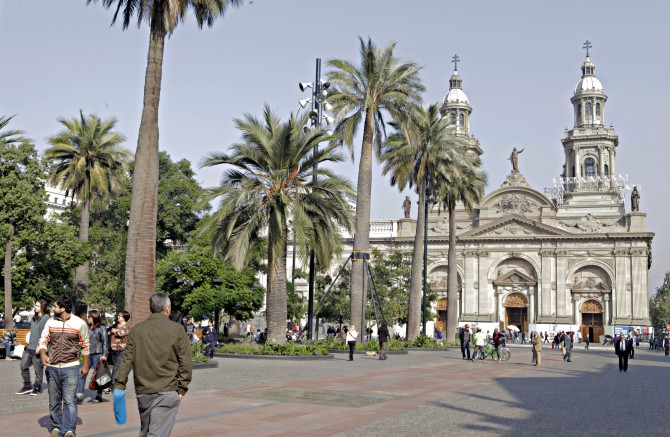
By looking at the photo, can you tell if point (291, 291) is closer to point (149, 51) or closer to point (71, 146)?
point (71, 146)

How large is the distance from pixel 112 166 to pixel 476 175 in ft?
79.3

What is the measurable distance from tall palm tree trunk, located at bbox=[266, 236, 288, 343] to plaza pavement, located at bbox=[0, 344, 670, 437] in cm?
506

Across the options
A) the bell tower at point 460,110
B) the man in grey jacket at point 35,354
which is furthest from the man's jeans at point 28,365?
the bell tower at point 460,110

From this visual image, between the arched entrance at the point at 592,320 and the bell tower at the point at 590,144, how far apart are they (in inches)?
646

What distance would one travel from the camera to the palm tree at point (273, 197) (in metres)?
26.3

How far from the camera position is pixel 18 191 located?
33.5 m

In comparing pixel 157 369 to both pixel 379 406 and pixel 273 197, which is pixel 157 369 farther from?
pixel 273 197

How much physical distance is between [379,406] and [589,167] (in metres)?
79.4

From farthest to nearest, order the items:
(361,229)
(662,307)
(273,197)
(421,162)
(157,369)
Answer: (662,307) → (421,162) → (361,229) → (273,197) → (157,369)

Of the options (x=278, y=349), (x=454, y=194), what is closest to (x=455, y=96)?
(x=454, y=194)

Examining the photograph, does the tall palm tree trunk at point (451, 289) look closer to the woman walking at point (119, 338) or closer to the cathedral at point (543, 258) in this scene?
the cathedral at point (543, 258)

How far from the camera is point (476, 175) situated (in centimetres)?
5112

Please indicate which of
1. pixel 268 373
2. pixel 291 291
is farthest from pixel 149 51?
pixel 291 291

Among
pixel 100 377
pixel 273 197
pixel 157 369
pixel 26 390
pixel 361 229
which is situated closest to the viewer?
pixel 157 369
